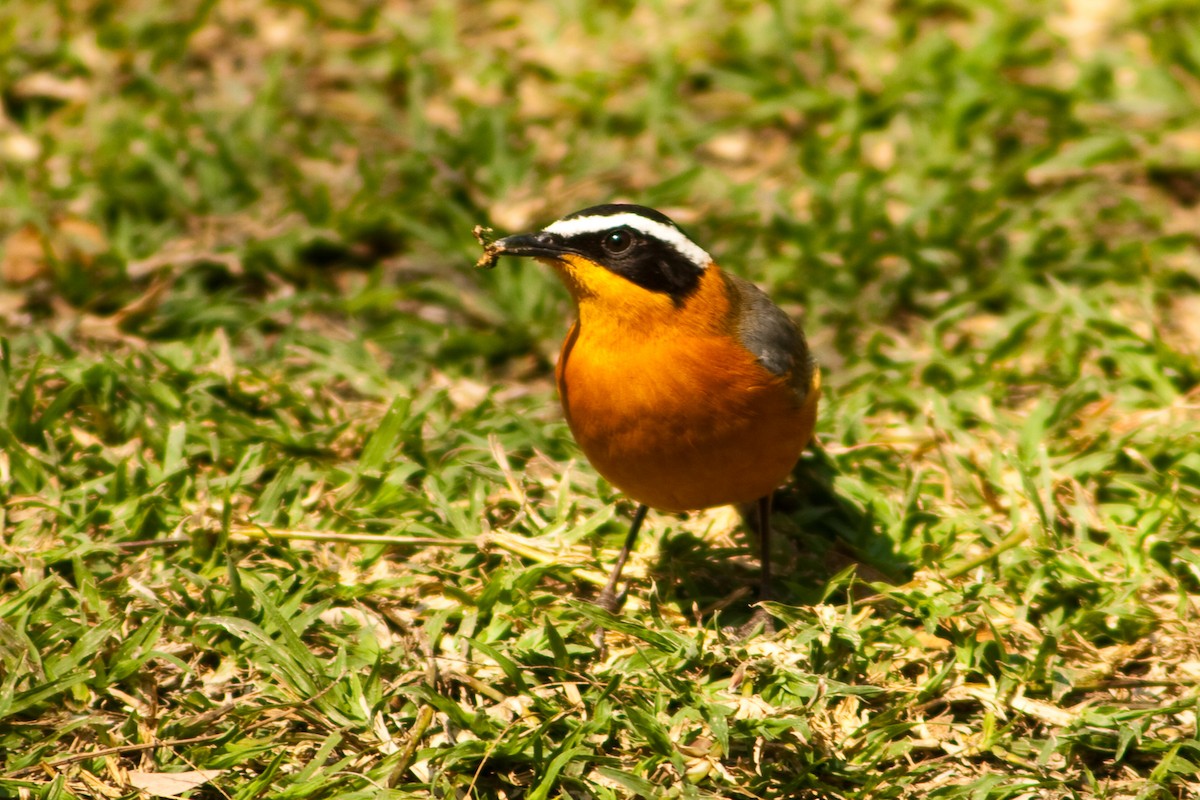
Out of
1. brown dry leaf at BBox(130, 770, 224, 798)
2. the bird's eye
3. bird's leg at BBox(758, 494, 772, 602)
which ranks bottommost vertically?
brown dry leaf at BBox(130, 770, 224, 798)

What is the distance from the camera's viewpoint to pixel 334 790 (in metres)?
4.29

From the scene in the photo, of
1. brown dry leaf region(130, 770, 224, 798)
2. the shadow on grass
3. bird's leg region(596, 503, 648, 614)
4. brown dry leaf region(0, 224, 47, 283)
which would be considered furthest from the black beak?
brown dry leaf region(0, 224, 47, 283)

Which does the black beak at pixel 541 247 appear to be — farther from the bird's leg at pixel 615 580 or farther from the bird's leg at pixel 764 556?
the bird's leg at pixel 764 556

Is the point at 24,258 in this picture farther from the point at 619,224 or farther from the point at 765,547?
the point at 765,547

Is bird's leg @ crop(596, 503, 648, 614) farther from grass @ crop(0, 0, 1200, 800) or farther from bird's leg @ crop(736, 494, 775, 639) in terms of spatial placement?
bird's leg @ crop(736, 494, 775, 639)

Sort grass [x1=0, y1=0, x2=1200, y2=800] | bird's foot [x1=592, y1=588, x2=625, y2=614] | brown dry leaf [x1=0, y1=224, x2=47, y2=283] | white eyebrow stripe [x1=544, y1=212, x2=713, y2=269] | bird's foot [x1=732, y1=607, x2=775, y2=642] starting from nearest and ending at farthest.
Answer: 1. grass [x1=0, y1=0, x2=1200, y2=800]
2. white eyebrow stripe [x1=544, y1=212, x2=713, y2=269]
3. bird's foot [x1=732, y1=607, x2=775, y2=642]
4. bird's foot [x1=592, y1=588, x2=625, y2=614]
5. brown dry leaf [x1=0, y1=224, x2=47, y2=283]

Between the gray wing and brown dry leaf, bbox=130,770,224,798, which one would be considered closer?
brown dry leaf, bbox=130,770,224,798

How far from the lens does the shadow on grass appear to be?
5.34 m

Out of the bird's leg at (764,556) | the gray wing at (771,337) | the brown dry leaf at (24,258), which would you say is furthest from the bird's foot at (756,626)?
the brown dry leaf at (24,258)

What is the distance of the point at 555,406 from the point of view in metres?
6.41

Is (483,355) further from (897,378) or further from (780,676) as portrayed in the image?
(780,676)

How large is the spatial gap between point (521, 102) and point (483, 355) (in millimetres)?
2251

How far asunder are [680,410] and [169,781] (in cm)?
212

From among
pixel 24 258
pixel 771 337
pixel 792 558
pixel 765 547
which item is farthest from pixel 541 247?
pixel 24 258
